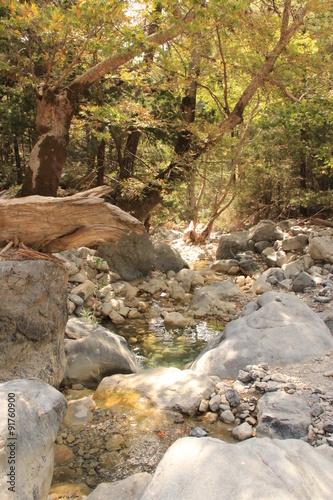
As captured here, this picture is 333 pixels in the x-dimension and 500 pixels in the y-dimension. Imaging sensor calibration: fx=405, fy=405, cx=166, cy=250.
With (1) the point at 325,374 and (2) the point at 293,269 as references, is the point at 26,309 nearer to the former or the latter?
(1) the point at 325,374

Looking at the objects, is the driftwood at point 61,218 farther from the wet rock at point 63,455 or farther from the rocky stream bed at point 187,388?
the wet rock at point 63,455

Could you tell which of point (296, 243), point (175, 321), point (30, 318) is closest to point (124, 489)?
point (30, 318)

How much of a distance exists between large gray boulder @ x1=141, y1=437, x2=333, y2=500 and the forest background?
5222 mm

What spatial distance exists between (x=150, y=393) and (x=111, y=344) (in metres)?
1.06

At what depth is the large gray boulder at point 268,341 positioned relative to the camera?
4945 millimetres

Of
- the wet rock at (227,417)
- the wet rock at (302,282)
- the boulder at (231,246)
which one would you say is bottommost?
the wet rock at (227,417)

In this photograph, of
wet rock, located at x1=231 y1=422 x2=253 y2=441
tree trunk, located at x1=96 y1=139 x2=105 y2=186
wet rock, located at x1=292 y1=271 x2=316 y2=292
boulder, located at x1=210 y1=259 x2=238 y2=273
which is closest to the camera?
wet rock, located at x1=231 y1=422 x2=253 y2=441

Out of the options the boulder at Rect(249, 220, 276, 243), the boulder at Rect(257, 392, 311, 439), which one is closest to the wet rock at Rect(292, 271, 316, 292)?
the boulder at Rect(249, 220, 276, 243)

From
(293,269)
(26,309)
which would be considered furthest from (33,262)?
(293,269)

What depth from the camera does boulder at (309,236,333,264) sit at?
983cm

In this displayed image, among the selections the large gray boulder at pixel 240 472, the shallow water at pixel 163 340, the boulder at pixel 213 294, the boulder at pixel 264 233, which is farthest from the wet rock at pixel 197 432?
the boulder at pixel 264 233

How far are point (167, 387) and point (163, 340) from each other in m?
2.36

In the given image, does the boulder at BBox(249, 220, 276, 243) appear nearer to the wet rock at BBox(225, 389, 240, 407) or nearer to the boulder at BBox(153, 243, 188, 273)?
the boulder at BBox(153, 243, 188, 273)

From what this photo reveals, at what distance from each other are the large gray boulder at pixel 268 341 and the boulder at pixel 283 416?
93 centimetres
